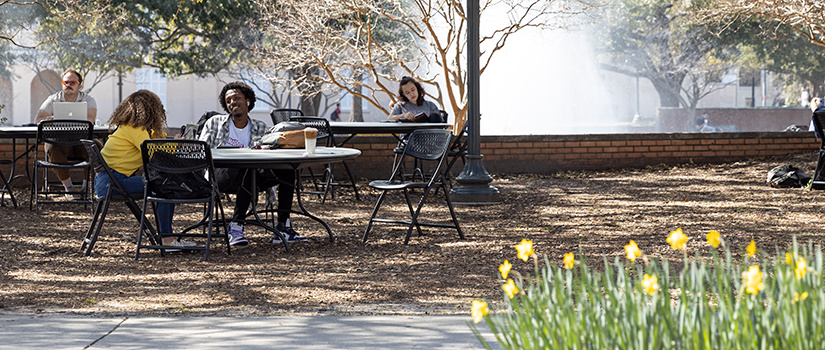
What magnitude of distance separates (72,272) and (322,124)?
13.0ft

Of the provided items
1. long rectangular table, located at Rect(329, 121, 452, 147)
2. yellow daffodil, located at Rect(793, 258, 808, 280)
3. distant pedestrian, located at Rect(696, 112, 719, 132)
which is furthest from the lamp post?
distant pedestrian, located at Rect(696, 112, 719, 132)

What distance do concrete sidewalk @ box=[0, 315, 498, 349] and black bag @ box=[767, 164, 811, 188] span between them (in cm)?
718

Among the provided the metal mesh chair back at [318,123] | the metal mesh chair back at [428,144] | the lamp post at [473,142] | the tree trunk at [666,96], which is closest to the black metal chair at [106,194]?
the metal mesh chair back at [428,144]

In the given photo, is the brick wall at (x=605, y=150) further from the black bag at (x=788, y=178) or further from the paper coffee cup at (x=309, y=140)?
the paper coffee cup at (x=309, y=140)

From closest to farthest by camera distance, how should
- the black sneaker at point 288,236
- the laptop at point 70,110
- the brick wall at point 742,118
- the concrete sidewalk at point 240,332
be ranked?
the concrete sidewalk at point 240,332 < the black sneaker at point 288,236 < the laptop at point 70,110 < the brick wall at point 742,118

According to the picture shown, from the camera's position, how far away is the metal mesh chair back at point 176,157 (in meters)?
6.33

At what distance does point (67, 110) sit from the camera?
9266 millimetres

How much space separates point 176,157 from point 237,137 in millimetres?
1267

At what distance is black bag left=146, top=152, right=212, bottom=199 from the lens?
6.50 m

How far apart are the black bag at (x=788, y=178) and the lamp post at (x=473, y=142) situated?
10.8ft

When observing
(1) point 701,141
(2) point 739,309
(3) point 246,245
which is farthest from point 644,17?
(2) point 739,309

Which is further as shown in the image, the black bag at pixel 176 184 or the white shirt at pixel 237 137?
the white shirt at pixel 237 137

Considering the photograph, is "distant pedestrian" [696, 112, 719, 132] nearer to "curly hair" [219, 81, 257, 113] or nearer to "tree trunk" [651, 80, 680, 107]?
"tree trunk" [651, 80, 680, 107]

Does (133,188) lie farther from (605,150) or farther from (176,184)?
(605,150)
